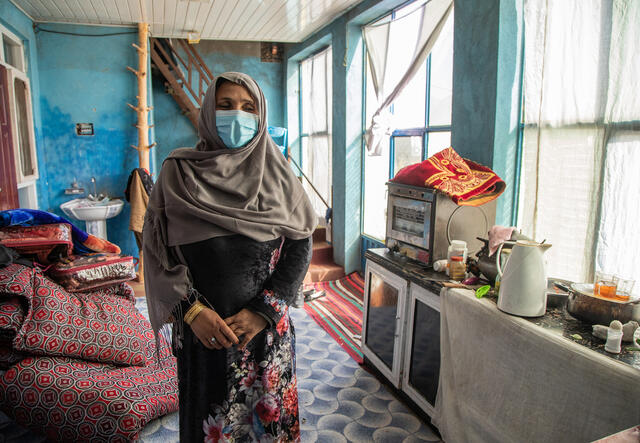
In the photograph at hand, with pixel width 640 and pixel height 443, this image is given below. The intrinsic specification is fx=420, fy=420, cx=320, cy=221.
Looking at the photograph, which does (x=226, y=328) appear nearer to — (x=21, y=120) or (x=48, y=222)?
(x=48, y=222)

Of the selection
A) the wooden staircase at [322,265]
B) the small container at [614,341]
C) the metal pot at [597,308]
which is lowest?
the wooden staircase at [322,265]

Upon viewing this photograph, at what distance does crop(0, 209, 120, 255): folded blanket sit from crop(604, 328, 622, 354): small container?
263 cm

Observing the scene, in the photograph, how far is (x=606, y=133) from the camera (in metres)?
1.87

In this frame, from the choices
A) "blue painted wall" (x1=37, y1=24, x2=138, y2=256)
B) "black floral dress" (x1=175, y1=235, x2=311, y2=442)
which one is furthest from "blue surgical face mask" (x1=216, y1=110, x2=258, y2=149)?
"blue painted wall" (x1=37, y1=24, x2=138, y2=256)

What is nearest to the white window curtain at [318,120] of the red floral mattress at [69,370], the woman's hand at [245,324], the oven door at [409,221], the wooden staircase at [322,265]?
the wooden staircase at [322,265]

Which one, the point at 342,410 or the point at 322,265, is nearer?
the point at 342,410

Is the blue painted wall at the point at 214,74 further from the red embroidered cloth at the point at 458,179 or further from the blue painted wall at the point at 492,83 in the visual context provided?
the red embroidered cloth at the point at 458,179

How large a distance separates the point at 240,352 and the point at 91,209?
3.50 m

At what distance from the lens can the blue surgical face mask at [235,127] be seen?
132 centimetres

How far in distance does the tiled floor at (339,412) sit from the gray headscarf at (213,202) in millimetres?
1175

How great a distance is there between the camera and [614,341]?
1.29 m

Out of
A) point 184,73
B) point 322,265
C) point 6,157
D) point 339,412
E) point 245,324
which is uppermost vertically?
point 184,73

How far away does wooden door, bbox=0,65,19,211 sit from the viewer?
3246 millimetres

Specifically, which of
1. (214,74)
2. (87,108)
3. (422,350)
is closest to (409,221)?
(422,350)
